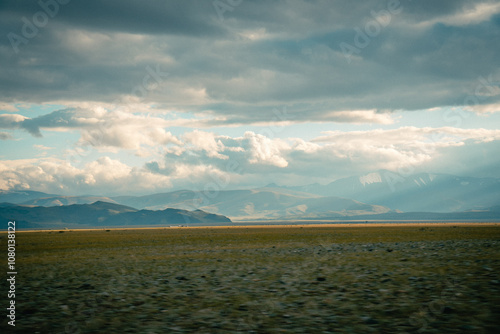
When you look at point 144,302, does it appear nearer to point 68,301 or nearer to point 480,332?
point 68,301

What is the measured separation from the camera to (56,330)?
11102mm

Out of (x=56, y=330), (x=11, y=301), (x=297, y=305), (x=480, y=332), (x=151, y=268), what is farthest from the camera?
(x=151, y=268)

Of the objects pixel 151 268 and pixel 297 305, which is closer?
pixel 297 305

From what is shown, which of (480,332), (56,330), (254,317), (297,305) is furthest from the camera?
(297,305)

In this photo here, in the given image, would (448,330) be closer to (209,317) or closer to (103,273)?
(209,317)

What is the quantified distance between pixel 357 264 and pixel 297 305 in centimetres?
1204

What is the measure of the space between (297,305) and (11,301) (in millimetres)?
12119

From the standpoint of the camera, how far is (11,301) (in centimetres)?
1570

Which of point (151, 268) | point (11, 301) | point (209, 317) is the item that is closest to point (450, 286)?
point (209, 317)

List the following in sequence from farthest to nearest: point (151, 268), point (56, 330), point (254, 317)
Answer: point (151, 268), point (254, 317), point (56, 330)

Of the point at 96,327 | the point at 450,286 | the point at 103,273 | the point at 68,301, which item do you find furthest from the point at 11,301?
the point at 450,286

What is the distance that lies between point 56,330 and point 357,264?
18.3 meters

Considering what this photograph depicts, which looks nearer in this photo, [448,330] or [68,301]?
[448,330]

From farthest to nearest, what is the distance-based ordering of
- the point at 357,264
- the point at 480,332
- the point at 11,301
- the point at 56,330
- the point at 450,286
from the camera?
1. the point at 357,264
2. the point at 11,301
3. the point at 450,286
4. the point at 56,330
5. the point at 480,332
